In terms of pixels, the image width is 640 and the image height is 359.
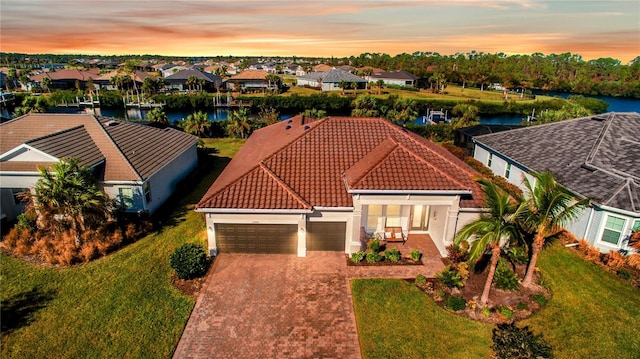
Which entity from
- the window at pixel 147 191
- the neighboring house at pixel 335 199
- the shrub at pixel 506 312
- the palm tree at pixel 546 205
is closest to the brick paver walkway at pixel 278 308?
the neighboring house at pixel 335 199

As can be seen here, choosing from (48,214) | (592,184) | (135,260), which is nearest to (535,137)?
(592,184)

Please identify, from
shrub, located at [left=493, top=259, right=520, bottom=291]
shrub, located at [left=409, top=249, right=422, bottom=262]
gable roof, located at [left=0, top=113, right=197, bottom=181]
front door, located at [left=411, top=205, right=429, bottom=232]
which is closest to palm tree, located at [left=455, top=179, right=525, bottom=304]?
shrub, located at [left=493, top=259, right=520, bottom=291]

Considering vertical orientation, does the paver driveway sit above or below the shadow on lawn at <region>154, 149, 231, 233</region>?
below

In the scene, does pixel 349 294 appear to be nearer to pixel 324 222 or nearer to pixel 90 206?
pixel 324 222

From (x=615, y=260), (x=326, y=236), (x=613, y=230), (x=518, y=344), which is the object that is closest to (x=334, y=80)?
(x=326, y=236)

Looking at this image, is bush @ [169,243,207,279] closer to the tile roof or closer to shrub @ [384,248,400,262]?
the tile roof
